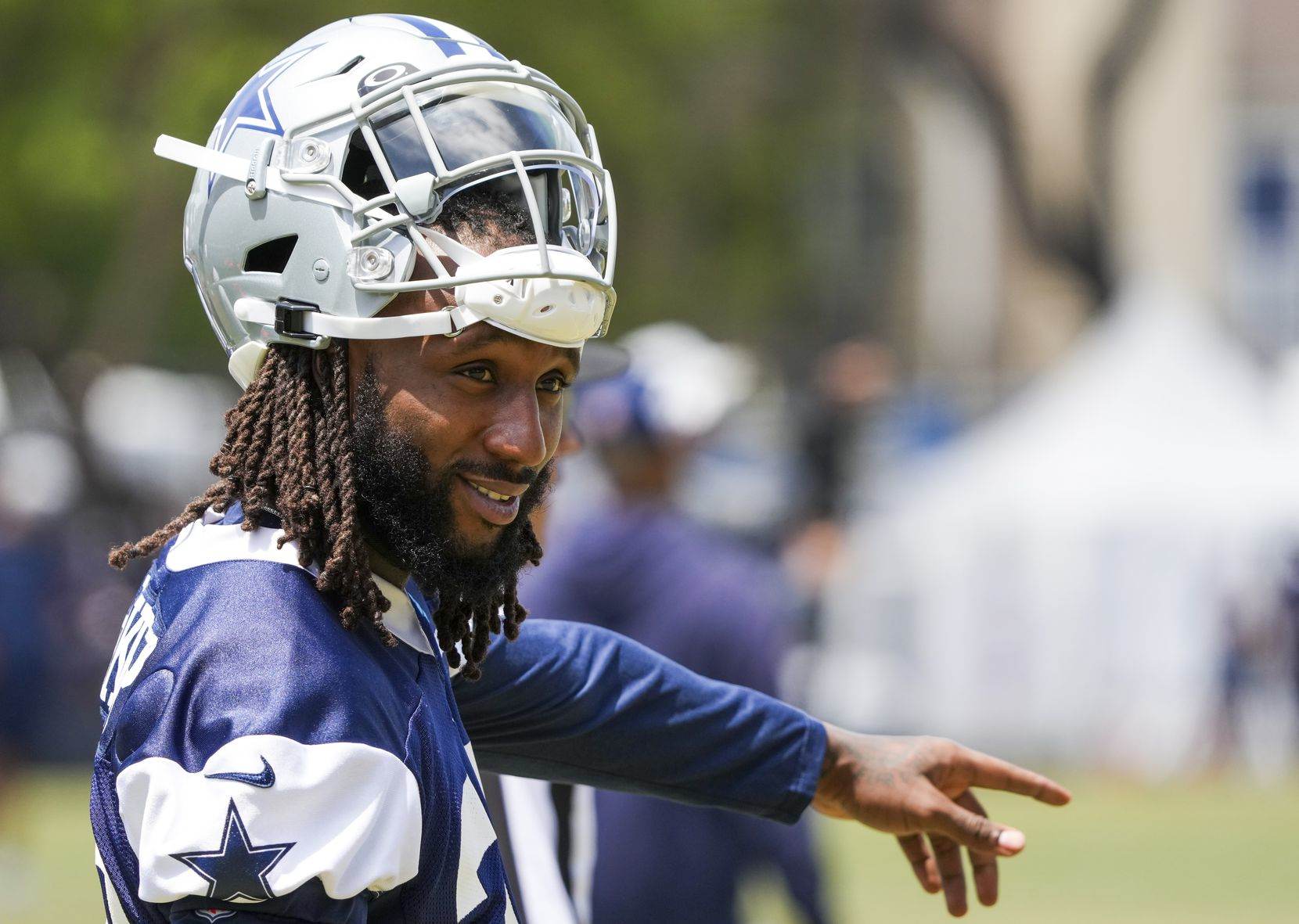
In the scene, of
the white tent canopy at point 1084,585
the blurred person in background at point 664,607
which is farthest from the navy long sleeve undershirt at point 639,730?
the white tent canopy at point 1084,585

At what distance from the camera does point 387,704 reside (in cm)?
241

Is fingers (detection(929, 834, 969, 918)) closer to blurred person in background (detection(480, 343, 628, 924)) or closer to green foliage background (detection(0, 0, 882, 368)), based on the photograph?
blurred person in background (detection(480, 343, 628, 924))

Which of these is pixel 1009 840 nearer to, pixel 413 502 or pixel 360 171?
pixel 413 502

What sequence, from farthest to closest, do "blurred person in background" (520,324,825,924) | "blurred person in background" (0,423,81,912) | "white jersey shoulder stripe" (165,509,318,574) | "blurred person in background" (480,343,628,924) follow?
"blurred person in background" (0,423,81,912), "blurred person in background" (520,324,825,924), "blurred person in background" (480,343,628,924), "white jersey shoulder stripe" (165,509,318,574)

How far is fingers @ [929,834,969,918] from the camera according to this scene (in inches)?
128

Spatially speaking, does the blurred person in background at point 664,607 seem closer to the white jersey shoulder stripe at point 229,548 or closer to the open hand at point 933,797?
the open hand at point 933,797

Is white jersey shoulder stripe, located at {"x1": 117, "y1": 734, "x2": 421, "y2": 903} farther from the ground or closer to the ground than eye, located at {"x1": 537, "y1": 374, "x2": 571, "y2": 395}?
closer to the ground

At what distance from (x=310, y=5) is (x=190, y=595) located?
57.1 feet

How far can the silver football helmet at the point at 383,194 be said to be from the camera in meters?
2.54

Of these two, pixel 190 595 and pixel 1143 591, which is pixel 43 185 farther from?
pixel 190 595

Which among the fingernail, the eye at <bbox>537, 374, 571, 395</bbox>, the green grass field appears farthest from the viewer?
the green grass field

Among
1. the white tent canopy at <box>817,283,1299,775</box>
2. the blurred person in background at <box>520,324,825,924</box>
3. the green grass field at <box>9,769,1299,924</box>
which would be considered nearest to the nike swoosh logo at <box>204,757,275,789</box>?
the blurred person in background at <box>520,324,825,924</box>

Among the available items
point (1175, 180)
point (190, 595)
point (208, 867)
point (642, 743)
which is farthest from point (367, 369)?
point (1175, 180)

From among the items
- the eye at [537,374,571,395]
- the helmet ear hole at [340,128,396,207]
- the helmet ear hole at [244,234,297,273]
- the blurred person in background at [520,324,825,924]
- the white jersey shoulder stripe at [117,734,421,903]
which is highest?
the helmet ear hole at [340,128,396,207]
